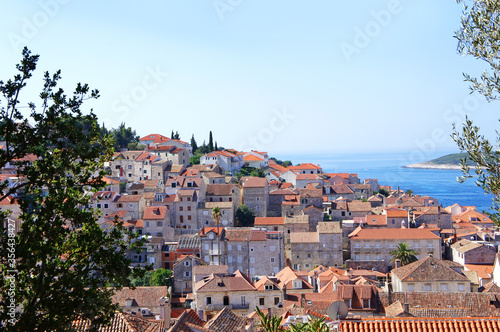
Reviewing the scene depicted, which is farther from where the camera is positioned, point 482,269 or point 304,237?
point 304,237

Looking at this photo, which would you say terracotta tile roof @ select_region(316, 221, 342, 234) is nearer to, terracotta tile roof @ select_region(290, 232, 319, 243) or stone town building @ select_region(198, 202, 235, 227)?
terracotta tile roof @ select_region(290, 232, 319, 243)

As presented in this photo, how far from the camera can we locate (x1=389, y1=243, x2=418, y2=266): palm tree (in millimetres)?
43906

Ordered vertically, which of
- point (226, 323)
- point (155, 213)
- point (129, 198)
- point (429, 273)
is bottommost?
point (429, 273)

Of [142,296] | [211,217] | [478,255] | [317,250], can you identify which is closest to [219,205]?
[211,217]

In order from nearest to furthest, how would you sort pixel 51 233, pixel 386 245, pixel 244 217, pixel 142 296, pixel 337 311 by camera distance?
pixel 51 233 → pixel 337 311 → pixel 142 296 → pixel 386 245 → pixel 244 217

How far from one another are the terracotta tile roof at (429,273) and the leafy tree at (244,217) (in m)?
19.2

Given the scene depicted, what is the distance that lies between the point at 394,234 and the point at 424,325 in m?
37.6

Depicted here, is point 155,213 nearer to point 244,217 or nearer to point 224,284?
point 244,217

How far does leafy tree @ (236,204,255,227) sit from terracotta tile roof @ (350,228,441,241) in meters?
11.8

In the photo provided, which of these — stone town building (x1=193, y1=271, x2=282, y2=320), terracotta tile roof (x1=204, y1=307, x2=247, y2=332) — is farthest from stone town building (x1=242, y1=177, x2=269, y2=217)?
terracotta tile roof (x1=204, y1=307, x2=247, y2=332)

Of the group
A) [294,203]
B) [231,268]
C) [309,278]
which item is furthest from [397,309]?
[294,203]

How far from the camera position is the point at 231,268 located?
4400 centimetres

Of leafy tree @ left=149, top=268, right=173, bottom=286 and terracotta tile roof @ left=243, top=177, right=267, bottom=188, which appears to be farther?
terracotta tile roof @ left=243, top=177, right=267, bottom=188

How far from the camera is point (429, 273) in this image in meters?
36.4
